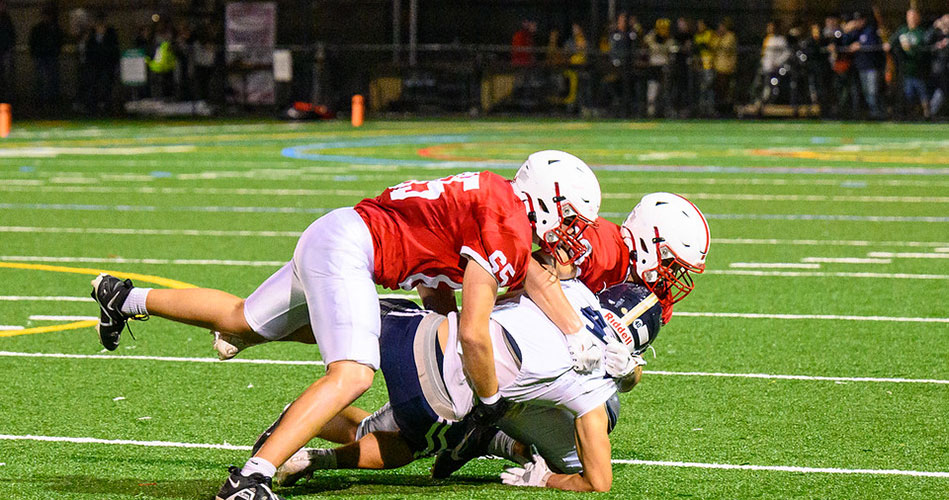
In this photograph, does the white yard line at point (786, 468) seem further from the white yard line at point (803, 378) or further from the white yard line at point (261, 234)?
the white yard line at point (261, 234)

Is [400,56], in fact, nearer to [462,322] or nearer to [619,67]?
[619,67]

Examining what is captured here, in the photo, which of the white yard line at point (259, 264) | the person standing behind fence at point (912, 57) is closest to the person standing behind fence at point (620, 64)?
the person standing behind fence at point (912, 57)

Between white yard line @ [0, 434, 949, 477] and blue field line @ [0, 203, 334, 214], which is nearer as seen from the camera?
white yard line @ [0, 434, 949, 477]

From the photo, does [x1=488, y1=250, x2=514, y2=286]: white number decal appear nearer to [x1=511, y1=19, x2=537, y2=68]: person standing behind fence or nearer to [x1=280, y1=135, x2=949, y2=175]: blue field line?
[x1=280, y1=135, x2=949, y2=175]: blue field line

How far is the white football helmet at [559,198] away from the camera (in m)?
5.11

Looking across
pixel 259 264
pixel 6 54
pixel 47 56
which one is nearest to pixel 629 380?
pixel 259 264

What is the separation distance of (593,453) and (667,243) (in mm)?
914

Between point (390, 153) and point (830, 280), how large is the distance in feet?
39.8

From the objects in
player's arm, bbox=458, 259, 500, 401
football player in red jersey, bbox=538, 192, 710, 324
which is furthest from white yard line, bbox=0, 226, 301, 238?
player's arm, bbox=458, 259, 500, 401

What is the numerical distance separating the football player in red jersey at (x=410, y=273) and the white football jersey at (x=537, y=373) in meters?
0.05

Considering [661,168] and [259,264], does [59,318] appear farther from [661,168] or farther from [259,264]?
[661,168]

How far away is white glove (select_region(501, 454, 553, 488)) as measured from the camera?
516 cm

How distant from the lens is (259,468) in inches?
179

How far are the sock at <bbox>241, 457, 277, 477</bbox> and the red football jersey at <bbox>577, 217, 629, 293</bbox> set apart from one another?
1.70m
